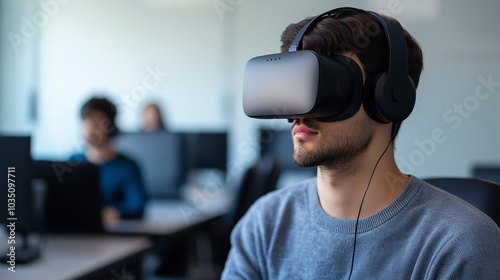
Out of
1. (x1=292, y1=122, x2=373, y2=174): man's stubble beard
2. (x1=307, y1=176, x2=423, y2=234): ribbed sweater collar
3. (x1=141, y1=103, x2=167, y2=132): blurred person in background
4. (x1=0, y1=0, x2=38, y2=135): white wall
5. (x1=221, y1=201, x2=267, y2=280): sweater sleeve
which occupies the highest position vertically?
(x1=0, y1=0, x2=38, y2=135): white wall

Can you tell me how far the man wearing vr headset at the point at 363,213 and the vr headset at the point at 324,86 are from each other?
0.03ft

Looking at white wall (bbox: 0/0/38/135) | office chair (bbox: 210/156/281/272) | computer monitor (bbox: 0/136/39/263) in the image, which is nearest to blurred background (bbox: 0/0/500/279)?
white wall (bbox: 0/0/38/135)

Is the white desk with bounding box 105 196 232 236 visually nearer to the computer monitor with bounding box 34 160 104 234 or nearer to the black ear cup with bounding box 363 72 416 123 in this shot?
the computer monitor with bounding box 34 160 104 234

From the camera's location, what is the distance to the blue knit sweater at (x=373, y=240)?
856 mm

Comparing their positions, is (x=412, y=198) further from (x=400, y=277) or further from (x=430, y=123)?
(x=430, y=123)

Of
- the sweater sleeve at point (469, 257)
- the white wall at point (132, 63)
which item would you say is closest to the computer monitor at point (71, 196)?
the sweater sleeve at point (469, 257)

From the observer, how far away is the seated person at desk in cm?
248

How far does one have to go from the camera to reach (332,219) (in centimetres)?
102

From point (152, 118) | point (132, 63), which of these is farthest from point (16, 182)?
point (132, 63)

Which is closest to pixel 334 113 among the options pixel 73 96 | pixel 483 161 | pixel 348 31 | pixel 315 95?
pixel 315 95

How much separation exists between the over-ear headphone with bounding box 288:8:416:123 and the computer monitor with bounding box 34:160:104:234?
1.20 meters

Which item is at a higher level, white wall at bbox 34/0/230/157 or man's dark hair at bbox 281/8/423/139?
white wall at bbox 34/0/230/157

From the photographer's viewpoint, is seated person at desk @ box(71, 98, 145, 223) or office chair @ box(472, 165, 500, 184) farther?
seated person at desk @ box(71, 98, 145, 223)

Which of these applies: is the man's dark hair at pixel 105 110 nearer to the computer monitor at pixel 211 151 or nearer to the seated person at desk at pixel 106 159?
the seated person at desk at pixel 106 159
